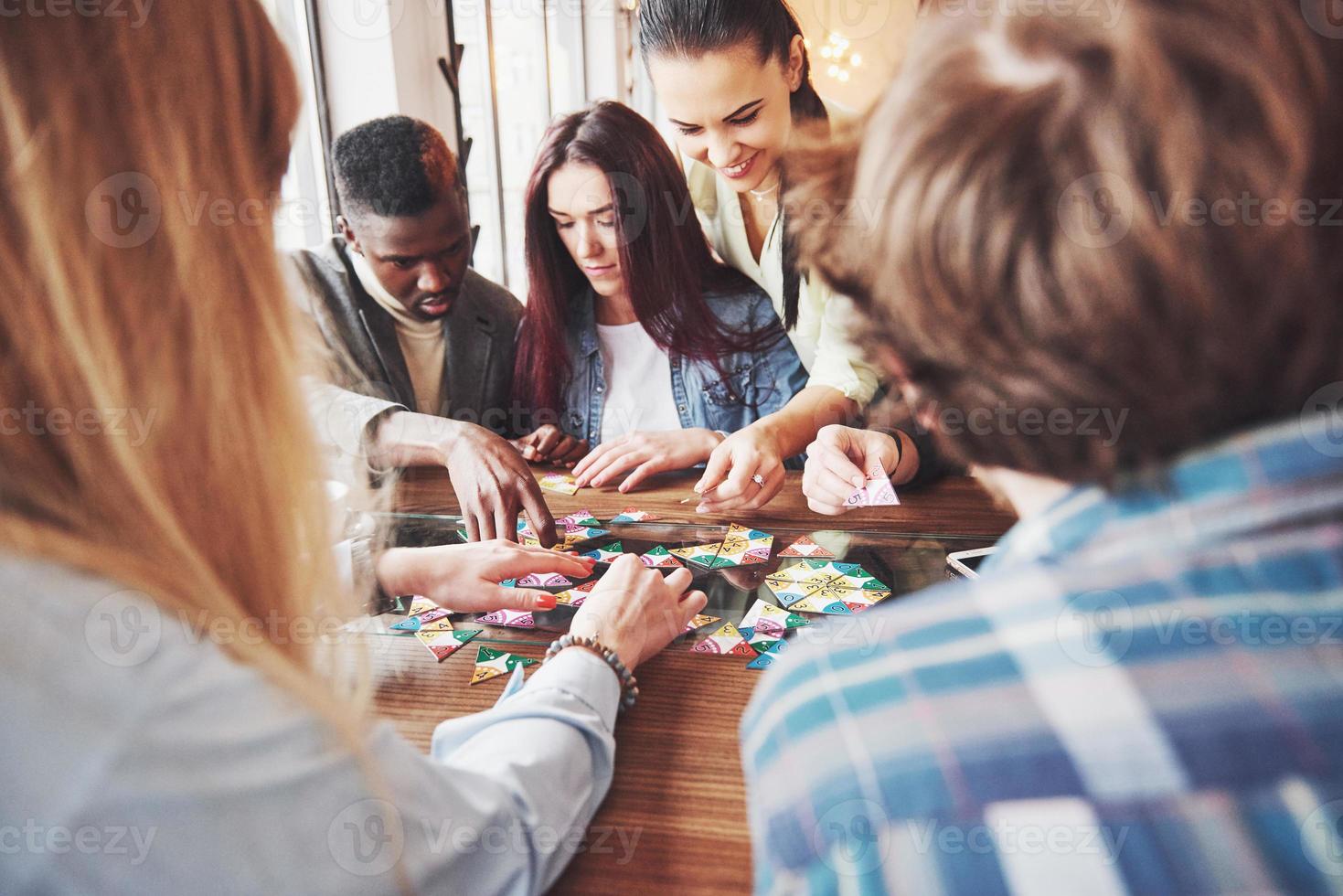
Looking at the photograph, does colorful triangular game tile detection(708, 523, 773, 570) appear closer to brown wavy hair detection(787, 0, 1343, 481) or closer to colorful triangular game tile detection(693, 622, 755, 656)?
colorful triangular game tile detection(693, 622, 755, 656)

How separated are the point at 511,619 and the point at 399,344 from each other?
1403mm

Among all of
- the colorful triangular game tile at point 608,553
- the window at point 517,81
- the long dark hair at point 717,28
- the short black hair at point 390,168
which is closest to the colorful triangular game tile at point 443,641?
the colorful triangular game tile at point 608,553

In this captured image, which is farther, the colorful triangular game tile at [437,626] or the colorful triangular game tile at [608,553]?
the colorful triangular game tile at [608,553]

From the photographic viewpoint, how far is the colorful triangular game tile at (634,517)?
4.70 ft

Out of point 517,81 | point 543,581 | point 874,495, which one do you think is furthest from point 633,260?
point 517,81

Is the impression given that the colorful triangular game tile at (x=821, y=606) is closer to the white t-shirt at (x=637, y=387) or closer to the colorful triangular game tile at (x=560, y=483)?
the colorful triangular game tile at (x=560, y=483)


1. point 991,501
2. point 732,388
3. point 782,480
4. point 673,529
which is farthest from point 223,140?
point 732,388

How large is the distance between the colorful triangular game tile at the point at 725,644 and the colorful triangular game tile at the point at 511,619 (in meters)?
0.23

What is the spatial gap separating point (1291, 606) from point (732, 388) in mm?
1886

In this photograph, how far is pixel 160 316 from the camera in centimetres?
53

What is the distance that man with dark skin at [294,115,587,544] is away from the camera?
1.65 meters

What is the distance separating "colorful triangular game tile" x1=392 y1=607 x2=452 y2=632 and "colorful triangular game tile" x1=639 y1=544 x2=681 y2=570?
31 cm

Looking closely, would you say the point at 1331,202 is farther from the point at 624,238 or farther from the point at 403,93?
the point at 403,93

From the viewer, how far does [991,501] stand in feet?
4.98
